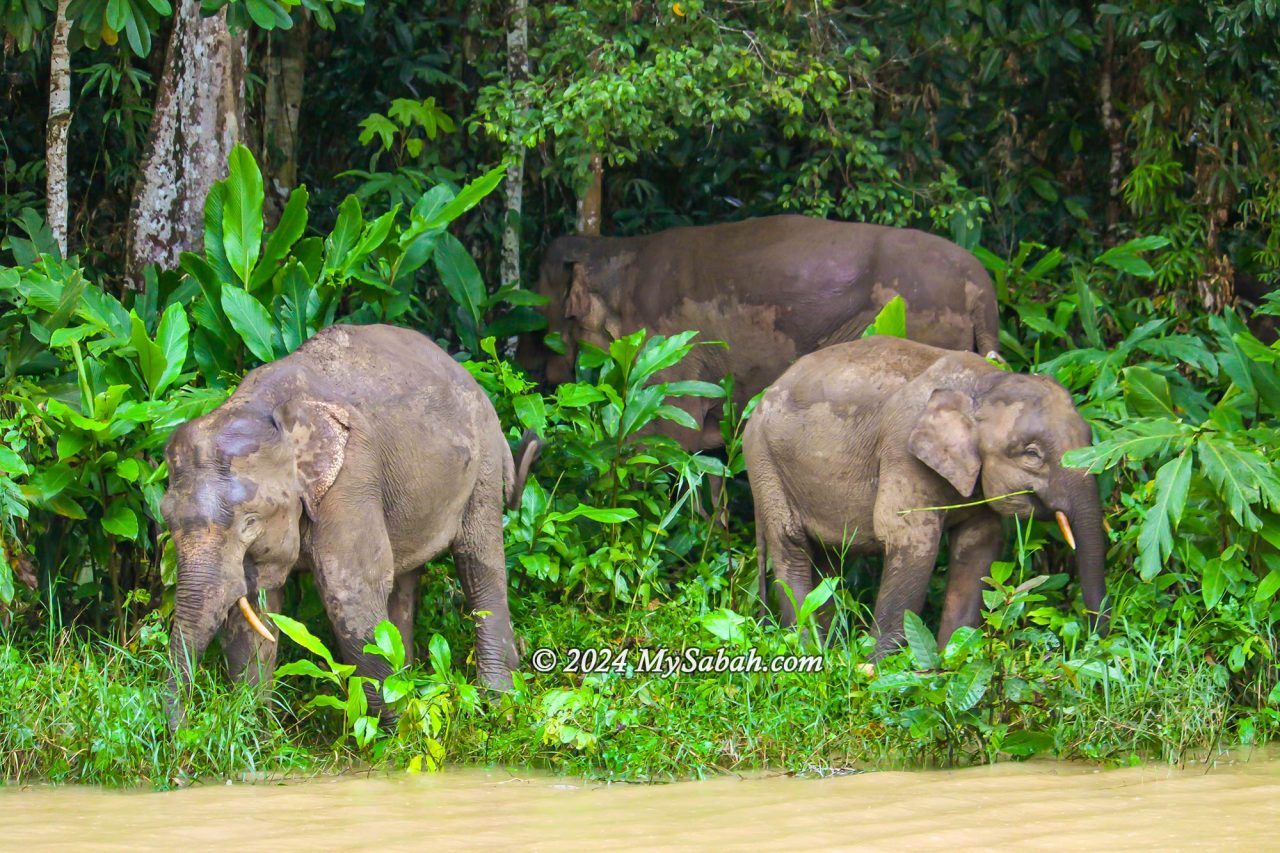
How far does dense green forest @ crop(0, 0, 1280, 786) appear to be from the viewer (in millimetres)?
5848

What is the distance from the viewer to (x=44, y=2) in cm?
721

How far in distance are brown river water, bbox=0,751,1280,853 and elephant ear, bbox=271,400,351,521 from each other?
1041 mm

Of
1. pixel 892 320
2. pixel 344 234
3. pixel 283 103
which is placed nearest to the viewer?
pixel 344 234

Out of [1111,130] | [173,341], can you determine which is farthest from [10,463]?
[1111,130]

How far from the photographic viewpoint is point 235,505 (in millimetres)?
5641

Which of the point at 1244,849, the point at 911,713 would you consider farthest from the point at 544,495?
the point at 1244,849

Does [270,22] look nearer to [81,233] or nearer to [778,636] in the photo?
[778,636]

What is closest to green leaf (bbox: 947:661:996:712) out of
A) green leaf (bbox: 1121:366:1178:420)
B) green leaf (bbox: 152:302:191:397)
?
green leaf (bbox: 1121:366:1178:420)

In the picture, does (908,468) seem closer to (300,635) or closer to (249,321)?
(300,635)

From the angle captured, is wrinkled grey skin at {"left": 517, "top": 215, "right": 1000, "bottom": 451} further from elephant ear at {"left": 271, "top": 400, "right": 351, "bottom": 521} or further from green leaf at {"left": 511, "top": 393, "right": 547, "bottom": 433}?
elephant ear at {"left": 271, "top": 400, "right": 351, "bottom": 521}

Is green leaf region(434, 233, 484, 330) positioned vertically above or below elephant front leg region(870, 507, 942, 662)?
above

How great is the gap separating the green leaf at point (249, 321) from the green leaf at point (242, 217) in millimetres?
297

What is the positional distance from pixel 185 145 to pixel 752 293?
122 inches

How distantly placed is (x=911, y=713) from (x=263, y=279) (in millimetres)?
3502
